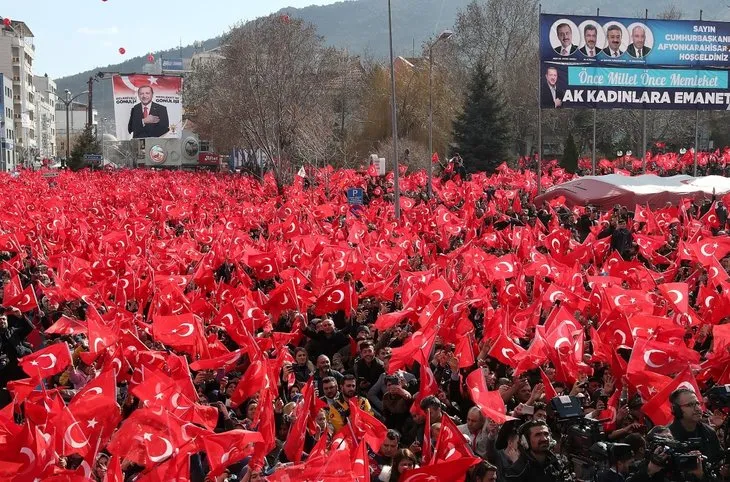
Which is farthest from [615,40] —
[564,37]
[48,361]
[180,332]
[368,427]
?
[368,427]

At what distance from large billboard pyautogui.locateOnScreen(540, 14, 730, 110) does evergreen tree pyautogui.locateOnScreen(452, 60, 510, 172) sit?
1719 cm

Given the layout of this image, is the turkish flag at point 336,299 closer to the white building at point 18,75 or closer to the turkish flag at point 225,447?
the turkish flag at point 225,447

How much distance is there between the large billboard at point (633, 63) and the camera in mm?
29031

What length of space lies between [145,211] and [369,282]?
14083mm

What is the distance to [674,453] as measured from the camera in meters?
6.27

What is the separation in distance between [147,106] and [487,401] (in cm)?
4520

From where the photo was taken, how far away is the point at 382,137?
60625mm

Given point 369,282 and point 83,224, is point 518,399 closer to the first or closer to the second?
point 369,282

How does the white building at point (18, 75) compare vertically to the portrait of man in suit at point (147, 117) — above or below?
above

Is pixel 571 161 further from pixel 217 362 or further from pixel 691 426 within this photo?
pixel 691 426

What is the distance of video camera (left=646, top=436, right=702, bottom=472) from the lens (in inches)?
242

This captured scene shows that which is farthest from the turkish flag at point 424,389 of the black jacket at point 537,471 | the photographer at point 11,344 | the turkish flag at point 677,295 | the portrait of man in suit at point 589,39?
the portrait of man in suit at point 589,39

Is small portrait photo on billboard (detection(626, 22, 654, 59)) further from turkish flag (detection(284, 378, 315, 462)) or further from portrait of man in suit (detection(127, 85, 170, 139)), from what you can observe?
portrait of man in suit (detection(127, 85, 170, 139))

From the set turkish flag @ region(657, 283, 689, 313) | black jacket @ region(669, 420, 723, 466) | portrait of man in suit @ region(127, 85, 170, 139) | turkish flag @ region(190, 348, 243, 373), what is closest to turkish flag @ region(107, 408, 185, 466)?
turkish flag @ region(190, 348, 243, 373)
